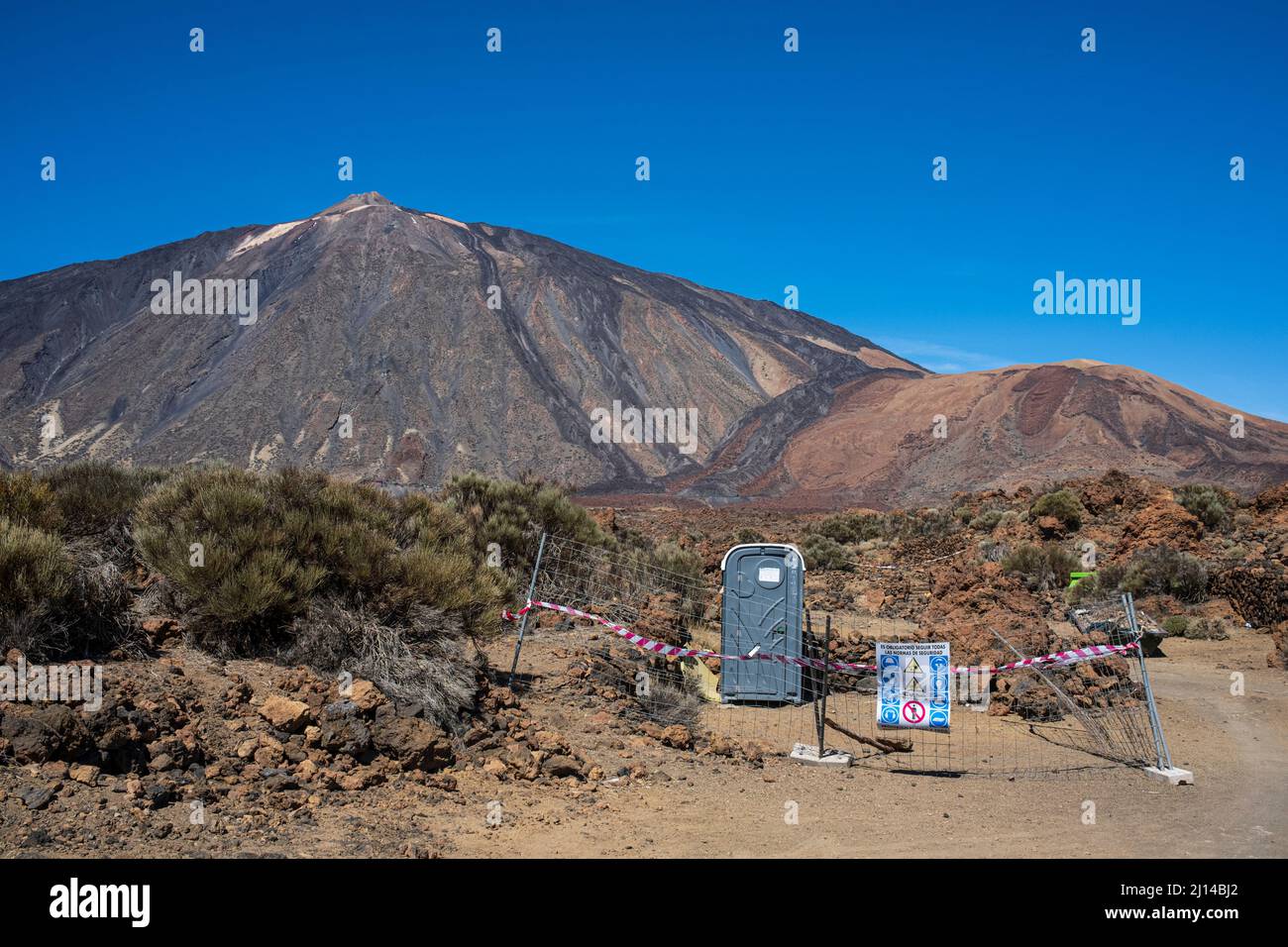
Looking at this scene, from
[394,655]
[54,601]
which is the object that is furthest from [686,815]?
[54,601]

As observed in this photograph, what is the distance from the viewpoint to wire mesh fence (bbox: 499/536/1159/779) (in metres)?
8.30

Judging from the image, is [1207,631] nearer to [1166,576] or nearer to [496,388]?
[1166,576]

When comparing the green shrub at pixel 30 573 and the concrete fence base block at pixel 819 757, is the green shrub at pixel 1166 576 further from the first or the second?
the green shrub at pixel 30 573

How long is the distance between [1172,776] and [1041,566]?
12400 millimetres

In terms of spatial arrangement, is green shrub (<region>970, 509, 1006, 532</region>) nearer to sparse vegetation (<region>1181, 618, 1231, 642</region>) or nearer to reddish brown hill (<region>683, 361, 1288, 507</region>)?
sparse vegetation (<region>1181, 618, 1231, 642</region>)

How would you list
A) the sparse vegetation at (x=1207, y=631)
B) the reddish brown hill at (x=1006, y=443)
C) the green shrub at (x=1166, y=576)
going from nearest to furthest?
the sparse vegetation at (x=1207, y=631) → the green shrub at (x=1166, y=576) → the reddish brown hill at (x=1006, y=443)

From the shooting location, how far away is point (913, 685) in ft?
28.7

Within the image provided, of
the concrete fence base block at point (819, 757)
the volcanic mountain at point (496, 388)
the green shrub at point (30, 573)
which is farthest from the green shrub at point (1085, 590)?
the volcanic mountain at point (496, 388)

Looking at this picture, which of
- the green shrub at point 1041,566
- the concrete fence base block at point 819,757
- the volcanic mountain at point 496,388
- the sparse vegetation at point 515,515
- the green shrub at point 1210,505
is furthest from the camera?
the volcanic mountain at point 496,388

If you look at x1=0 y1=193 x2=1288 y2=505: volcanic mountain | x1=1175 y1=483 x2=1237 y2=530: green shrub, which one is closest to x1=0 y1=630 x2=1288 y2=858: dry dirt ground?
x1=1175 y1=483 x2=1237 y2=530: green shrub

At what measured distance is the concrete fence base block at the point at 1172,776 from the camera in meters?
7.29

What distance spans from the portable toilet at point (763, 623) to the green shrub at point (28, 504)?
598 centimetres

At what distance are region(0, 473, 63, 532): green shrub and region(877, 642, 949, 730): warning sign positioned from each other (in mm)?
6880
